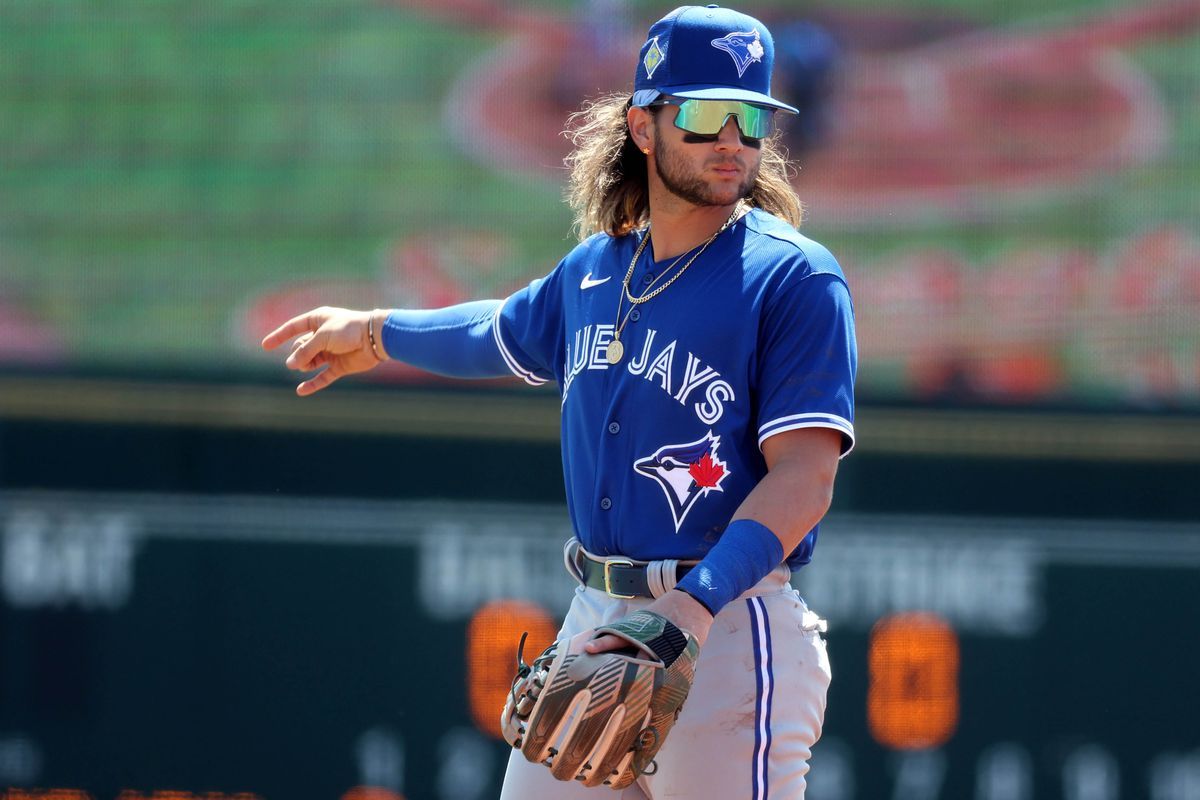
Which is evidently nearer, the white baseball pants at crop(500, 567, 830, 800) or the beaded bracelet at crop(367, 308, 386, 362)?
the white baseball pants at crop(500, 567, 830, 800)

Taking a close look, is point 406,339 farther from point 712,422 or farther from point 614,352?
point 712,422

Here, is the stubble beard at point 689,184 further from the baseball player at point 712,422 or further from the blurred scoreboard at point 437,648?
the blurred scoreboard at point 437,648

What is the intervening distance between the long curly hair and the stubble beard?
0.20 m

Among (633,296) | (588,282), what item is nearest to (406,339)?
(588,282)

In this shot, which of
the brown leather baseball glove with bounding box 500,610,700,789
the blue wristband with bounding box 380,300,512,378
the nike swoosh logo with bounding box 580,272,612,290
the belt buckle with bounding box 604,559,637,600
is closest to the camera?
the brown leather baseball glove with bounding box 500,610,700,789

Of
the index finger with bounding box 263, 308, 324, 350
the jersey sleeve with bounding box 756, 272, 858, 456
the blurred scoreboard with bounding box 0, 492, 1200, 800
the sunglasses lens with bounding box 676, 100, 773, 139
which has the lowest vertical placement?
the blurred scoreboard with bounding box 0, 492, 1200, 800

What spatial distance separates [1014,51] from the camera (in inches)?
187

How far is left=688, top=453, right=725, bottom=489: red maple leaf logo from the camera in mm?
2510

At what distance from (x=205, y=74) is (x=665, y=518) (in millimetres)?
2892

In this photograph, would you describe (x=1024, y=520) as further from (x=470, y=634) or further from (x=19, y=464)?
(x=19, y=464)

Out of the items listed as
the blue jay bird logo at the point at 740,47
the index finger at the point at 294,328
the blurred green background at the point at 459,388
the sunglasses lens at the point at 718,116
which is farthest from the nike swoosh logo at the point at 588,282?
the blurred green background at the point at 459,388

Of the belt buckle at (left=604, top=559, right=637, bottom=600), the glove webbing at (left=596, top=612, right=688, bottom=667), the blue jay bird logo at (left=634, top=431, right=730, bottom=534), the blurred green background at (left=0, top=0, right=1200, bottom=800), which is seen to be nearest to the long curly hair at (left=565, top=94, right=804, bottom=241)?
the blue jay bird logo at (left=634, top=431, right=730, bottom=534)

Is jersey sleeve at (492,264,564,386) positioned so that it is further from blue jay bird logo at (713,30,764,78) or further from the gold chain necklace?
blue jay bird logo at (713,30,764,78)

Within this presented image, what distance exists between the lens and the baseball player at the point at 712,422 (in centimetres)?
243
